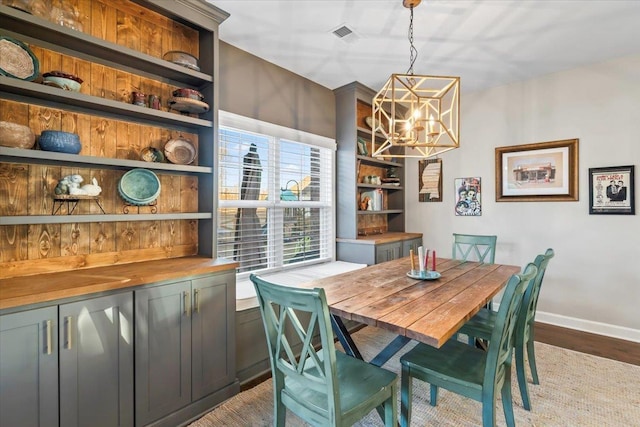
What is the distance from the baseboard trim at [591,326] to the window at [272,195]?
260 centimetres

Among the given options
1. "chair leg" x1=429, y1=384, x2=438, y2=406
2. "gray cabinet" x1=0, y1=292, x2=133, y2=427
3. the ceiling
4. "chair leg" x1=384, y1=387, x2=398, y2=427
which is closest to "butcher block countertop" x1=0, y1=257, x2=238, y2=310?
"gray cabinet" x1=0, y1=292, x2=133, y2=427

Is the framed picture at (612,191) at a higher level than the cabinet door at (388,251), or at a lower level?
higher

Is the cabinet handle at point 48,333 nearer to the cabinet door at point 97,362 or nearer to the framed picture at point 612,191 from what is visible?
the cabinet door at point 97,362

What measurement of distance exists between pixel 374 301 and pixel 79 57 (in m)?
2.40

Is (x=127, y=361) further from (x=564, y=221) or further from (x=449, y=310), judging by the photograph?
(x=564, y=221)

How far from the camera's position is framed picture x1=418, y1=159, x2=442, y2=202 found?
435 centimetres

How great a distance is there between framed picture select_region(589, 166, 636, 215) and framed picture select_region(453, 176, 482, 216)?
1.10 meters

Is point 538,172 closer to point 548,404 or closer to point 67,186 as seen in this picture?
point 548,404

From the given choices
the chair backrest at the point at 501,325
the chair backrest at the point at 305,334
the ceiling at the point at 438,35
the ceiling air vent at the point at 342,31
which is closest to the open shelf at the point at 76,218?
the chair backrest at the point at 305,334

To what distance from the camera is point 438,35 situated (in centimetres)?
266

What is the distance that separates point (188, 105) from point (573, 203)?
3975mm

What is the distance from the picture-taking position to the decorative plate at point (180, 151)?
2.29 m

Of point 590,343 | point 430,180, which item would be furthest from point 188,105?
point 590,343

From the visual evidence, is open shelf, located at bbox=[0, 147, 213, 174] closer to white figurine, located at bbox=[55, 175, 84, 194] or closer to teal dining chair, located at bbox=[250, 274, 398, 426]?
white figurine, located at bbox=[55, 175, 84, 194]
